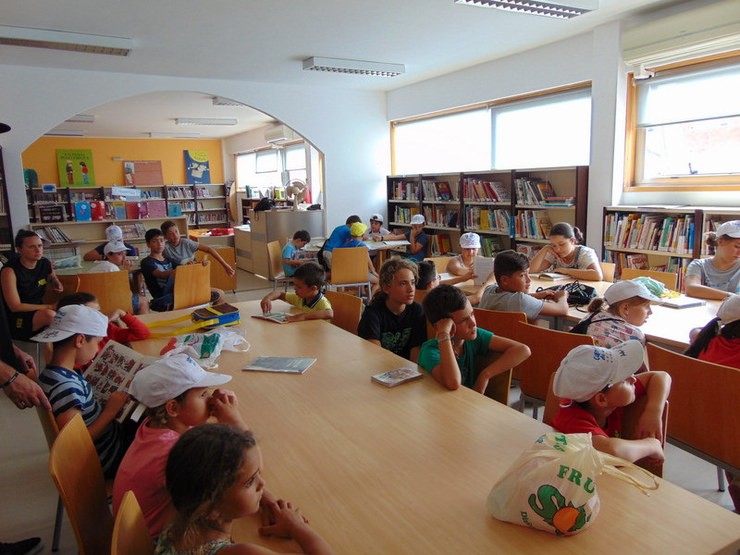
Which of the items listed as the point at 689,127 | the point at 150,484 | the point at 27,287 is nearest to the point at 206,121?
the point at 27,287

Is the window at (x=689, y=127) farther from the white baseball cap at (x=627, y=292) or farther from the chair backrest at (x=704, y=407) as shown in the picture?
the chair backrest at (x=704, y=407)

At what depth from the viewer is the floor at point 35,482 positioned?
2430 millimetres

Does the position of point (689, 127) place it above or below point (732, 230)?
above

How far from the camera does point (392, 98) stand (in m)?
8.03

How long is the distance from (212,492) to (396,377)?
1111mm

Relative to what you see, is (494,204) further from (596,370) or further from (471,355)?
(596,370)

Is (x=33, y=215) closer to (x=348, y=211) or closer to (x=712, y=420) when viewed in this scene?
(x=348, y=211)

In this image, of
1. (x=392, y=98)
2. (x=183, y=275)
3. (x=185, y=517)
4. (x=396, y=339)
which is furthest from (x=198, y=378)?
(x=392, y=98)

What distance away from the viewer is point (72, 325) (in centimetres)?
200

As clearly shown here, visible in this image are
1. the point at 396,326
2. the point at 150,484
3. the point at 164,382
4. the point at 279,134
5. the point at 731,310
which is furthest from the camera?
the point at 279,134

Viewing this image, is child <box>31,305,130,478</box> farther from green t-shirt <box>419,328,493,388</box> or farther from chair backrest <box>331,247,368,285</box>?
chair backrest <box>331,247,368,285</box>

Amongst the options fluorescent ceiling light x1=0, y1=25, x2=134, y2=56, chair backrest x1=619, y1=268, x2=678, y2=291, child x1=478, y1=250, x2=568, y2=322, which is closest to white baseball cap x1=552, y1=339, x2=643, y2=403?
child x1=478, y1=250, x2=568, y2=322

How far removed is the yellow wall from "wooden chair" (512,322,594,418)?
1160 centimetres

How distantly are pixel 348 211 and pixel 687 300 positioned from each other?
17.4 feet
